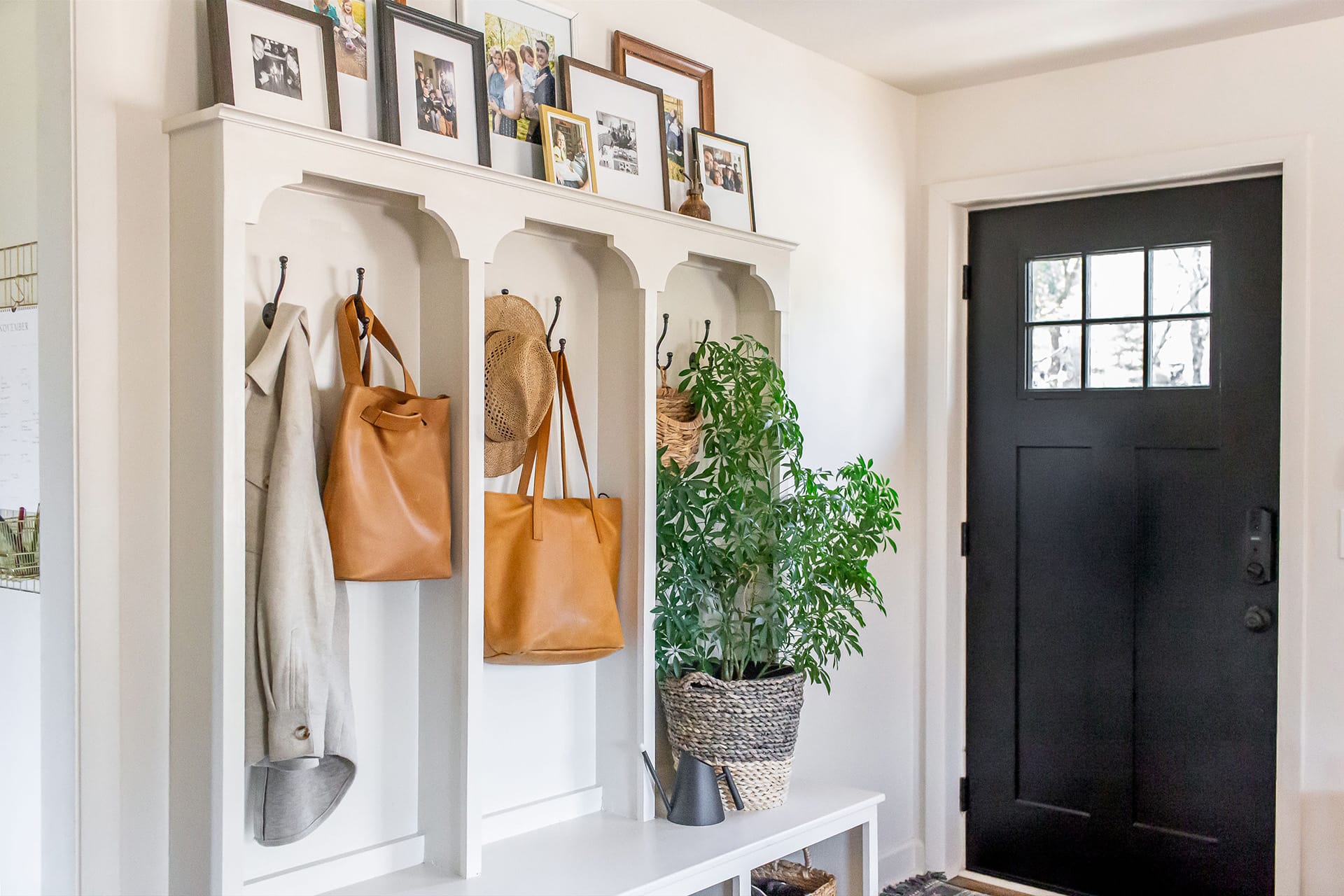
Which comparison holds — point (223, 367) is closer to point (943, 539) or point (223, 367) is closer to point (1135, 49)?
point (943, 539)

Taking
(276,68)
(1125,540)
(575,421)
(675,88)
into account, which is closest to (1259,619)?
(1125,540)

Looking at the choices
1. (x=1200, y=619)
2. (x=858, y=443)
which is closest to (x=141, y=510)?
(x=858, y=443)

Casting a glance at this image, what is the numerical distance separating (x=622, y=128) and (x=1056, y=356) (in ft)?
4.99

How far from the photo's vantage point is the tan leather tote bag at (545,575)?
2238 mm

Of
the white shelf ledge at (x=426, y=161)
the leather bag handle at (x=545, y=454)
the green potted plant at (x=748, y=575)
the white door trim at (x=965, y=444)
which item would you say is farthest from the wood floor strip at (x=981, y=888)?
the white shelf ledge at (x=426, y=161)

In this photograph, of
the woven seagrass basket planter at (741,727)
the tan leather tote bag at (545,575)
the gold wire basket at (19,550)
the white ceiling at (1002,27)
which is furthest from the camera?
the white ceiling at (1002,27)

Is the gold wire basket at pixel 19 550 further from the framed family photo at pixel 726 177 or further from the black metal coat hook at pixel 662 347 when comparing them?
the framed family photo at pixel 726 177

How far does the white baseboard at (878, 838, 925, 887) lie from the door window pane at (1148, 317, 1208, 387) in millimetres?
1499

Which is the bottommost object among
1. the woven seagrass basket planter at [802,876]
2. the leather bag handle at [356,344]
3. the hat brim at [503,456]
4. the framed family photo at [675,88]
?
the woven seagrass basket planter at [802,876]

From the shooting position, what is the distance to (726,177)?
2.82 meters

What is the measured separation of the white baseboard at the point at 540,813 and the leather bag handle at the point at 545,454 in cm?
55

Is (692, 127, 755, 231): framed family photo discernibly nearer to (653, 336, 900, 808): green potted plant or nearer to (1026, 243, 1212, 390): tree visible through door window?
(653, 336, 900, 808): green potted plant

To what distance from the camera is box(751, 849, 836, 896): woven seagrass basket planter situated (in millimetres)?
2559

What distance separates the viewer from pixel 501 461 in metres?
2.29
